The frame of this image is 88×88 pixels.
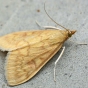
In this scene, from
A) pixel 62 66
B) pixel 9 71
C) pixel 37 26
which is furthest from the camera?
pixel 37 26

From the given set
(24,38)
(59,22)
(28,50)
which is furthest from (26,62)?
(59,22)

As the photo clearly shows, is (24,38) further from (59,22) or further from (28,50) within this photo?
(59,22)

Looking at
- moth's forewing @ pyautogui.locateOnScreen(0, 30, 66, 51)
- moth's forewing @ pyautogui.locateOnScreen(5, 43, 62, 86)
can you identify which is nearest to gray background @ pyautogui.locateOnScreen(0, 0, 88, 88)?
moth's forewing @ pyautogui.locateOnScreen(5, 43, 62, 86)

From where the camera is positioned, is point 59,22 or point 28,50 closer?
point 28,50

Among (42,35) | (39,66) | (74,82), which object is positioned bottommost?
(74,82)

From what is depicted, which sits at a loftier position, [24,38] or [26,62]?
[24,38]

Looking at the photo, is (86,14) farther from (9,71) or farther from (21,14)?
(9,71)

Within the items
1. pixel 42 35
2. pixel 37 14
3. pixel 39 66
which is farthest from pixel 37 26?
pixel 39 66

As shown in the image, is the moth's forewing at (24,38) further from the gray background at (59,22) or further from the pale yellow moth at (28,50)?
the gray background at (59,22)
